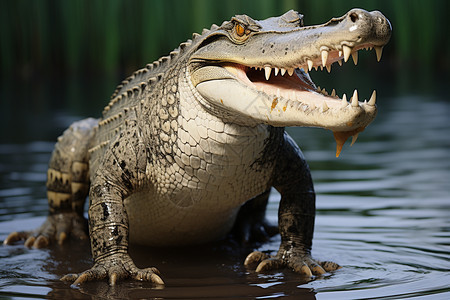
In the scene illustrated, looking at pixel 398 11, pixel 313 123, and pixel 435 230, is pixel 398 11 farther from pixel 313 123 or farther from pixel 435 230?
pixel 313 123

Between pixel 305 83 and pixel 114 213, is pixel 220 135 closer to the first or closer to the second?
pixel 305 83

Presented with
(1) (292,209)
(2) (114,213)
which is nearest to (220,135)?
(2) (114,213)

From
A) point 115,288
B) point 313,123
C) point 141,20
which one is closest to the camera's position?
point 313,123

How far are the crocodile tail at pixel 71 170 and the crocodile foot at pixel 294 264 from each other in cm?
163

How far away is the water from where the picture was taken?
4047mm

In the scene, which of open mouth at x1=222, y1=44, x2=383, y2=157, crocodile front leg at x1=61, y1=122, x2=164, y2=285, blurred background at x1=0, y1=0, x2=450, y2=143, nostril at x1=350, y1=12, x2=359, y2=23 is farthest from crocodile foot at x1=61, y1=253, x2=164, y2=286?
blurred background at x1=0, y1=0, x2=450, y2=143

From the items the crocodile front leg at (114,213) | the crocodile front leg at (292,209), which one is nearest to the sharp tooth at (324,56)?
the crocodile front leg at (292,209)

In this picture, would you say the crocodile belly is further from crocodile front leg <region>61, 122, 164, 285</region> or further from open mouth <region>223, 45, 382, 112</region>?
open mouth <region>223, 45, 382, 112</region>

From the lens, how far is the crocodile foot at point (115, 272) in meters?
4.21

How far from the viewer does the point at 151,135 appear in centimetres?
459

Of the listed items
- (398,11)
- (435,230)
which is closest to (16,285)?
(435,230)

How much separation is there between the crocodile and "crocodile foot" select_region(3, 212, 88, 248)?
642mm

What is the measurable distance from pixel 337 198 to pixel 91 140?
223cm

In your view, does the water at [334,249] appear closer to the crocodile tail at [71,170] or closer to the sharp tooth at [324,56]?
the crocodile tail at [71,170]
